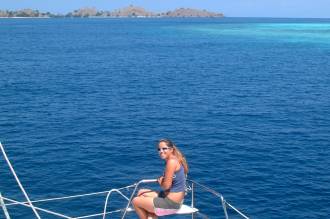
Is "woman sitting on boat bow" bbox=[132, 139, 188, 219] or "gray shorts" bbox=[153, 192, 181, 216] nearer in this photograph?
"woman sitting on boat bow" bbox=[132, 139, 188, 219]

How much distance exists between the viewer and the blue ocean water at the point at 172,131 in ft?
101

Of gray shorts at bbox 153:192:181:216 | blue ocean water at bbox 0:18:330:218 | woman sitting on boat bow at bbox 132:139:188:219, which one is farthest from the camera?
blue ocean water at bbox 0:18:330:218

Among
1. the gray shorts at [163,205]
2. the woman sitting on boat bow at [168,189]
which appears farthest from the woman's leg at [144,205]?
the gray shorts at [163,205]

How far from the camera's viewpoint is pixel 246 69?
90.1 metres

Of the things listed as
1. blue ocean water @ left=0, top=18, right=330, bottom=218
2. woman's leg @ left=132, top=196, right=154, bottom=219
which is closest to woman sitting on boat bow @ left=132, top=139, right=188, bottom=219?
woman's leg @ left=132, top=196, right=154, bottom=219

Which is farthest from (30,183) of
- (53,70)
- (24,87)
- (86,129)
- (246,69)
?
(246,69)

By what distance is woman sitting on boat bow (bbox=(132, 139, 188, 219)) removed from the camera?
11.4 m

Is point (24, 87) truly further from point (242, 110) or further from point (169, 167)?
point (169, 167)

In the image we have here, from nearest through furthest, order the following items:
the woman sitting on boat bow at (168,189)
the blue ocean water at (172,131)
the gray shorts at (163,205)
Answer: the woman sitting on boat bow at (168,189)
the gray shorts at (163,205)
the blue ocean water at (172,131)

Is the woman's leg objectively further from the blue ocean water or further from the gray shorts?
the blue ocean water

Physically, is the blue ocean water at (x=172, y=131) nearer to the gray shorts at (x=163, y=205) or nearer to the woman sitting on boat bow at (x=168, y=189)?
the woman sitting on boat bow at (x=168, y=189)

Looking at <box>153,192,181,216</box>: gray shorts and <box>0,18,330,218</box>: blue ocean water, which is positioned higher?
<box>153,192,181,216</box>: gray shorts

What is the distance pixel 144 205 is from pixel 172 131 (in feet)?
107

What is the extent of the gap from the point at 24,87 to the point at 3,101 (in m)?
10.1
